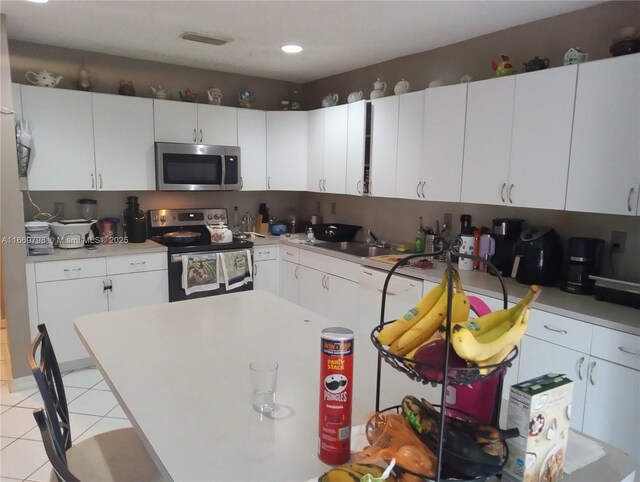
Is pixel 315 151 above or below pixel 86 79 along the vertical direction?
below

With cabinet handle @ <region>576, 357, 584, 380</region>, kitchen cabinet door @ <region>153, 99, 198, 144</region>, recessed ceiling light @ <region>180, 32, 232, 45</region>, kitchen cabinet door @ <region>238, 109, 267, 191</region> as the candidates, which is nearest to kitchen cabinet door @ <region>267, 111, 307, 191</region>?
kitchen cabinet door @ <region>238, 109, 267, 191</region>

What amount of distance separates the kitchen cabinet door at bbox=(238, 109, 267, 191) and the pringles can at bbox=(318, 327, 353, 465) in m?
3.62

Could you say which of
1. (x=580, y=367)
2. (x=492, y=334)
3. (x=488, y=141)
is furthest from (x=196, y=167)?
(x=492, y=334)

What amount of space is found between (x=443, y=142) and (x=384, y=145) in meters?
0.59

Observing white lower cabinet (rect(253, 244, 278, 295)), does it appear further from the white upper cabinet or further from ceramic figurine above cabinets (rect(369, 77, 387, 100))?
ceramic figurine above cabinets (rect(369, 77, 387, 100))

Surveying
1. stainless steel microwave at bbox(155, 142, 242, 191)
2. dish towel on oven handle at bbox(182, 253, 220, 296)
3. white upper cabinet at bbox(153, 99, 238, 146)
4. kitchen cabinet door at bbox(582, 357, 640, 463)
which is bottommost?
kitchen cabinet door at bbox(582, 357, 640, 463)

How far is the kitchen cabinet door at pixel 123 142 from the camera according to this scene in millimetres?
3621

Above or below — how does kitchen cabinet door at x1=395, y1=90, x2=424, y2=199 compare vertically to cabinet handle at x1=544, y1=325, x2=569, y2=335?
above

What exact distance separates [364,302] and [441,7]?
2.06 metres

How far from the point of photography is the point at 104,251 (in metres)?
3.51

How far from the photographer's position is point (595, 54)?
2.62 metres

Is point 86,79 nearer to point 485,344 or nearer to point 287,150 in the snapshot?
point 287,150

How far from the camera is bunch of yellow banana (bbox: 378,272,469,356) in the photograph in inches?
35.6

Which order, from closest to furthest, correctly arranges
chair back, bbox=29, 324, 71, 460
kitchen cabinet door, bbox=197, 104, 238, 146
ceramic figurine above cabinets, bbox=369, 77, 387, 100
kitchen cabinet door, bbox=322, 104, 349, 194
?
1. chair back, bbox=29, 324, 71, 460
2. ceramic figurine above cabinets, bbox=369, 77, 387, 100
3. kitchen cabinet door, bbox=322, 104, 349, 194
4. kitchen cabinet door, bbox=197, 104, 238, 146
